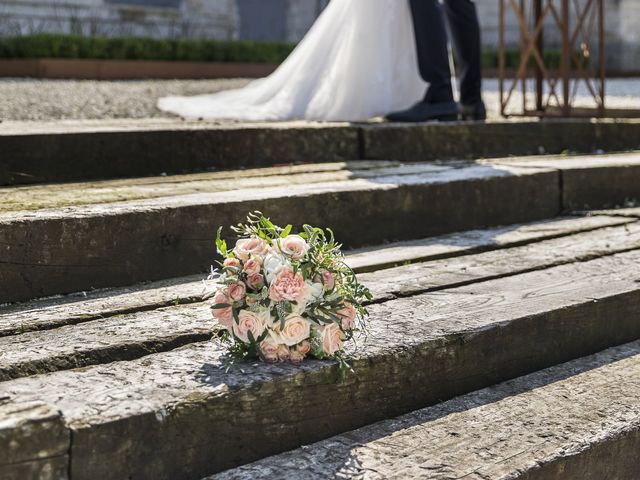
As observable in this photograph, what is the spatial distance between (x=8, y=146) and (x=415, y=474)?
216cm

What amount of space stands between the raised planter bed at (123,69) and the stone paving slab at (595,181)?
7.58m

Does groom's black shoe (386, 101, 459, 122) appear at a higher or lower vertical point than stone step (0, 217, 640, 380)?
higher

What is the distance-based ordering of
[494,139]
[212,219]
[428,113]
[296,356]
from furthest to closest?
[428,113] → [494,139] → [212,219] → [296,356]

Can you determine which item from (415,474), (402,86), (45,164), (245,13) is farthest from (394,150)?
(245,13)

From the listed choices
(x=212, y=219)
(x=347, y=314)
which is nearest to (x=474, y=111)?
(x=212, y=219)

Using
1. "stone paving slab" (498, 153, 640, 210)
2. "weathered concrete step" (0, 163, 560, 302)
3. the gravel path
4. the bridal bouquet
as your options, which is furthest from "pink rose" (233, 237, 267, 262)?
the gravel path

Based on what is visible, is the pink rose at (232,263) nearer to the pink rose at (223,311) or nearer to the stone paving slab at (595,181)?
the pink rose at (223,311)

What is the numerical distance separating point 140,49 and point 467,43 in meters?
7.37

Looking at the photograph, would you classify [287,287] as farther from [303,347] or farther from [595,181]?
[595,181]

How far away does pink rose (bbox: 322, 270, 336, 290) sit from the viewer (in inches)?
84.9

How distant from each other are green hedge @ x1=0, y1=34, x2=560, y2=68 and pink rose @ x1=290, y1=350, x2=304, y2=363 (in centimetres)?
992

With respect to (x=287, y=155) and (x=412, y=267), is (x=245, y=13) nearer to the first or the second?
(x=287, y=155)

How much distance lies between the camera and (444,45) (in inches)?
223

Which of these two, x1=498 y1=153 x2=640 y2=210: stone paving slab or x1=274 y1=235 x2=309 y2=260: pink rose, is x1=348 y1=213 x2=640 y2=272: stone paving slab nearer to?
x1=498 y1=153 x2=640 y2=210: stone paving slab
